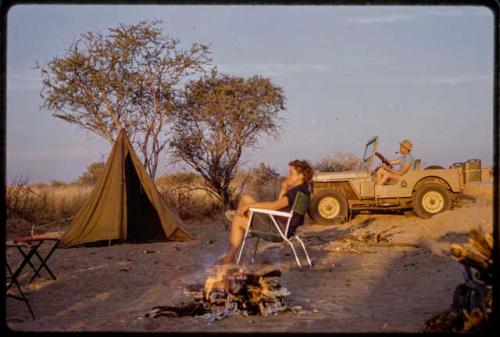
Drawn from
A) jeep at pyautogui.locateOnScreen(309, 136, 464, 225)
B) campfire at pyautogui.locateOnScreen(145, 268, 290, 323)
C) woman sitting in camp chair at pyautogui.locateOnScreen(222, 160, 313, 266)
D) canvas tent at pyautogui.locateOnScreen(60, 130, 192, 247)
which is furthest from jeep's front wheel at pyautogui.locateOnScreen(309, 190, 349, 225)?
campfire at pyautogui.locateOnScreen(145, 268, 290, 323)

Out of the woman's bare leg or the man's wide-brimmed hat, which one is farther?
the man's wide-brimmed hat

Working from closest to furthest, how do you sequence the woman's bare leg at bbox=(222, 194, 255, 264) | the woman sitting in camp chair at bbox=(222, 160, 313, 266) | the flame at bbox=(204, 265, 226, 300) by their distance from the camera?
the flame at bbox=(204, 265, 226, 300) < the woman's bare leg at bbox=(222, 194, 255, 264) < the woman sitting in camp chair at bbox=(222, 160, 313, 266)

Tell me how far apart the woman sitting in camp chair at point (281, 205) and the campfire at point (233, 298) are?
5.59 ft

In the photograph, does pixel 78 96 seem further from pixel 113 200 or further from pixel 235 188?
pixel 113 200

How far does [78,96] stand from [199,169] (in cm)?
368

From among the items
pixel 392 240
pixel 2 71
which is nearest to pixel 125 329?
pixel 2 71

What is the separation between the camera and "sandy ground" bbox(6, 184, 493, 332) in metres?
5.65

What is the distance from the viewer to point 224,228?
13828 mm

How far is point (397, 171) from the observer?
13.9 meters

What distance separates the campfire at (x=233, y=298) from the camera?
5.96 m

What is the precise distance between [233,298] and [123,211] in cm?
545

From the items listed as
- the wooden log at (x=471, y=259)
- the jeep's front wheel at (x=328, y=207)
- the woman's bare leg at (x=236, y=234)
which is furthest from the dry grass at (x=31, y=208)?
the wooden log at (x=471, y=259)

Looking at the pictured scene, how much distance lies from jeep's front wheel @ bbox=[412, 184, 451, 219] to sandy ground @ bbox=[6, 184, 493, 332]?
1.44m

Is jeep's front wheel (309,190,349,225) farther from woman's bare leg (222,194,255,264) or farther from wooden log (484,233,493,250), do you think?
wooden log (484,233,493,250)
